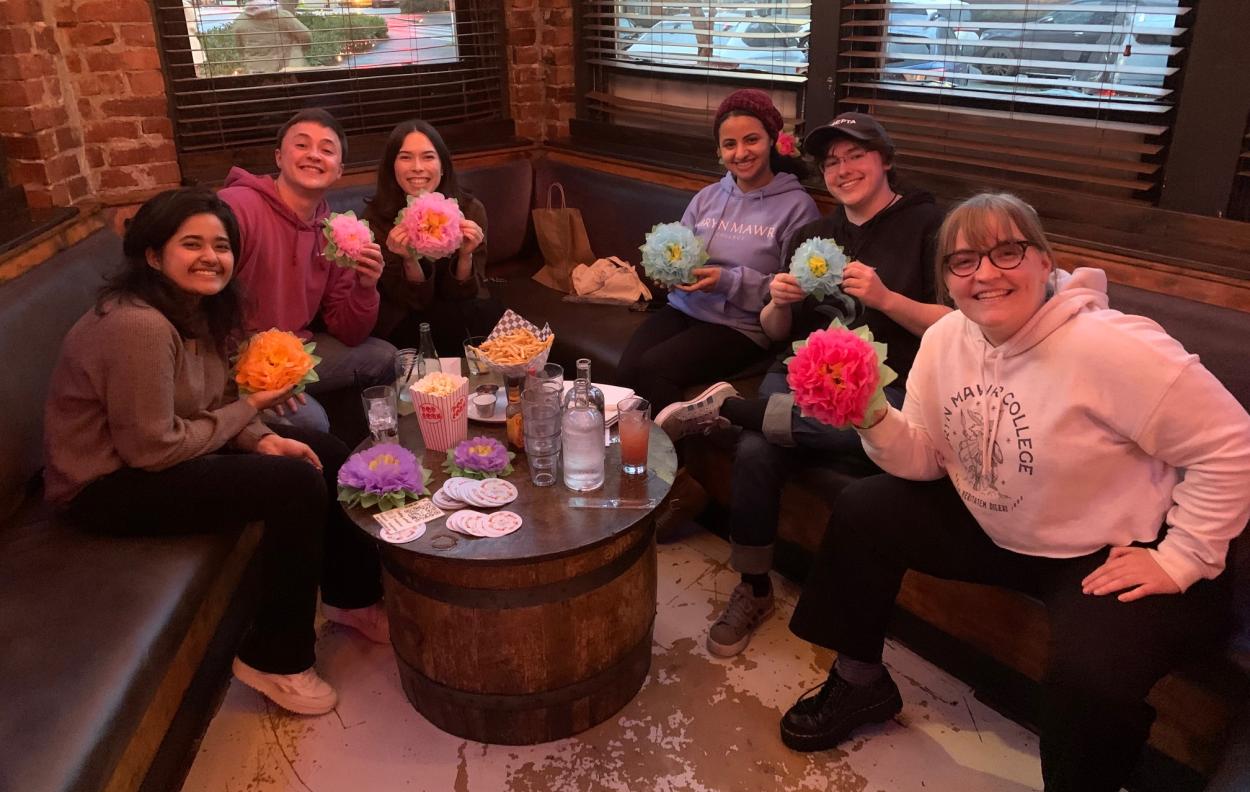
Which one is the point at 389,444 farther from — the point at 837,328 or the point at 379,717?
the point at 837,328

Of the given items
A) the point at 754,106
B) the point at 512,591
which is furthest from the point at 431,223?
the point at 512,591

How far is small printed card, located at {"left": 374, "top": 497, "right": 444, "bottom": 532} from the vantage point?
1.97 metres

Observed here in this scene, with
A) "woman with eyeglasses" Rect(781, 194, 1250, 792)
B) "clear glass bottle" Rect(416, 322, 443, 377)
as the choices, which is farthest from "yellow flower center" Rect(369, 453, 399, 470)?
"woman with eyeglasses" Rect(781, 194, 1250, 792)

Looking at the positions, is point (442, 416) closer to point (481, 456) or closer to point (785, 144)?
point (481, 456)

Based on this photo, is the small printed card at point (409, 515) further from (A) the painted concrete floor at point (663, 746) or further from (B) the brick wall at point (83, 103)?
(B) the brick wall at point (83, 103)

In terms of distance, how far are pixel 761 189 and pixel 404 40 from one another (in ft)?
6.75

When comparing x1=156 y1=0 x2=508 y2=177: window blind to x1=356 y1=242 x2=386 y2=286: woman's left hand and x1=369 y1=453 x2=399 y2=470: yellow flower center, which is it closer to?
x1=356 y1=242 x2=386 y2=286: woman's left hand

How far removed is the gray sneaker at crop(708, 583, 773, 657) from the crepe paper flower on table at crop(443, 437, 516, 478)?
73 centimetres

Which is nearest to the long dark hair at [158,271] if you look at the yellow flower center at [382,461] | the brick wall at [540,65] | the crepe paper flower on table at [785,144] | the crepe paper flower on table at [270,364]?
the crepe paper flower on table at [270,364]

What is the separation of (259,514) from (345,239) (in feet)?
3.10

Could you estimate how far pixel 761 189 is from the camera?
3.05 m

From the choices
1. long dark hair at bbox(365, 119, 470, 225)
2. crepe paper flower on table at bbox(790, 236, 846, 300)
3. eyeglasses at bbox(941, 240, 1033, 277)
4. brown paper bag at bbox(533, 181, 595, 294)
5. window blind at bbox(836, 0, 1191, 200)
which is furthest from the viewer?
brown paper bag at bbox(533, 181, 595, 294)

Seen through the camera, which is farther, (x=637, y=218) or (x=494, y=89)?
(x=494, y=89)

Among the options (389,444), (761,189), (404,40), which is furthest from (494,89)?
(389,444)
